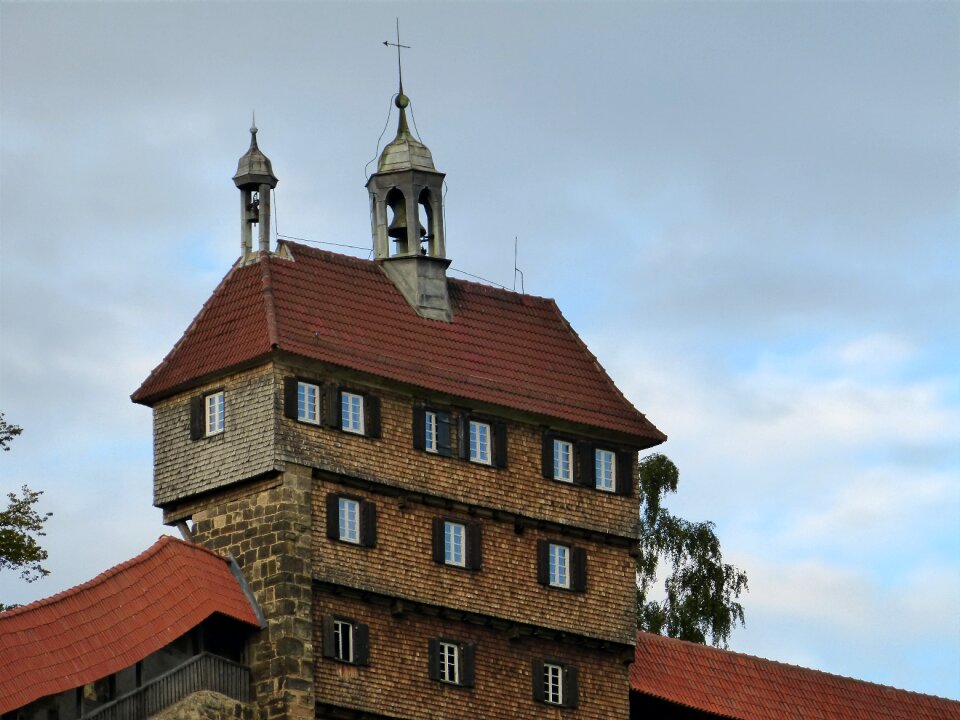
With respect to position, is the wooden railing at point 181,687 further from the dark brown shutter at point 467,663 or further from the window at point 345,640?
the dark brown shutter at point 467,663

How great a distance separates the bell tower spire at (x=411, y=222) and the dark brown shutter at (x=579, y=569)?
7.47m

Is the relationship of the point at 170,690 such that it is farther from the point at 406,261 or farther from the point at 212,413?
the point at 406,261

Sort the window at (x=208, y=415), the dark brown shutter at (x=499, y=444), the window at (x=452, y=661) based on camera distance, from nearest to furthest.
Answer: the window at (x=452, y=661)
the window at (x=208, y=415)
the dark brown shutter at (x=499, y=444)

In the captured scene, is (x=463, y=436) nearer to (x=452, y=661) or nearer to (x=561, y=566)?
(x=561, y=566)

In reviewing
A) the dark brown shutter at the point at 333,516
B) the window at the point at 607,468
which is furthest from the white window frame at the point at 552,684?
the dark brown shutter at the point at 333,516

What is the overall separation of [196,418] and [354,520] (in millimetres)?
5113

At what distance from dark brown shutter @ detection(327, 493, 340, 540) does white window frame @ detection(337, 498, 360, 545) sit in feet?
0.26

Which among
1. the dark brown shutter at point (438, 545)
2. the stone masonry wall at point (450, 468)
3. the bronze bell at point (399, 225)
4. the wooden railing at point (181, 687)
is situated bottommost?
the wooden railing at point (181, 687)

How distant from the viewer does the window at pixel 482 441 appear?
93.9m

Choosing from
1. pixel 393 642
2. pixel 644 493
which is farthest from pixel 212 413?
pixel 644 493

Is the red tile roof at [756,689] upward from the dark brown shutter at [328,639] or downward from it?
upward

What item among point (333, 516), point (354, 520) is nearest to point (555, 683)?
point (354, 520)

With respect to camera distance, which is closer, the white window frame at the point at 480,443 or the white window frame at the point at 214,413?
the white window frame at the point at 214,413

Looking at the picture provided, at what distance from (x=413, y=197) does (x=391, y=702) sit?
50.0 feet
